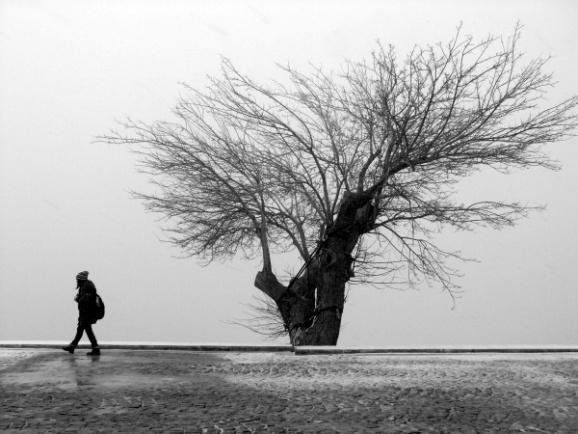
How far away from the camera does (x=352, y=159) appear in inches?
701

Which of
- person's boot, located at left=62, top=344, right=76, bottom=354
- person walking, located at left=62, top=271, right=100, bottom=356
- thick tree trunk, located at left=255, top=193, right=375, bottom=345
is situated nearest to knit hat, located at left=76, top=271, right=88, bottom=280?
person walking, located at left=62, top=271, right=100, bottom=356

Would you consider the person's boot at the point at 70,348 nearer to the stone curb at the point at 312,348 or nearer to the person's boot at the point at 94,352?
the person's boot at the point at 94,352

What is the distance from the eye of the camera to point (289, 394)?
28.3ft

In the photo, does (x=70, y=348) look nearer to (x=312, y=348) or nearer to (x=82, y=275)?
(x=82, y=275)

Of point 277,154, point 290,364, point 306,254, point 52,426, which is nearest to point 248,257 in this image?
point 306,254

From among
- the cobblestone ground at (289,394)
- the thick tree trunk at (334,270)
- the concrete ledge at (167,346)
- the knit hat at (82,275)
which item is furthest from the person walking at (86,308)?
the thick tree trunk at (334,270)

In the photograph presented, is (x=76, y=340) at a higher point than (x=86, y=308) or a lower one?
lower

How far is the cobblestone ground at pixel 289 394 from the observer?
7.07m

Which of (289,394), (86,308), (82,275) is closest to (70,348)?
(86,308)

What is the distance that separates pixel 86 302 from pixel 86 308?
0.12 meters

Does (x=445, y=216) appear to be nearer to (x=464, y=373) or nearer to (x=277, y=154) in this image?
(x=277, y=154)

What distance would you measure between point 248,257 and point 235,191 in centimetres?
255

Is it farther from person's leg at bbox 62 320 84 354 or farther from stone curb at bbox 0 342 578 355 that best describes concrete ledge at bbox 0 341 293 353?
person's leg at bbox 62 320 84 354

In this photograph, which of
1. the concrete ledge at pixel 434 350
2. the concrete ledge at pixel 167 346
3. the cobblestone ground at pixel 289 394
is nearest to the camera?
the cobblestone ground at pixel 289 394
